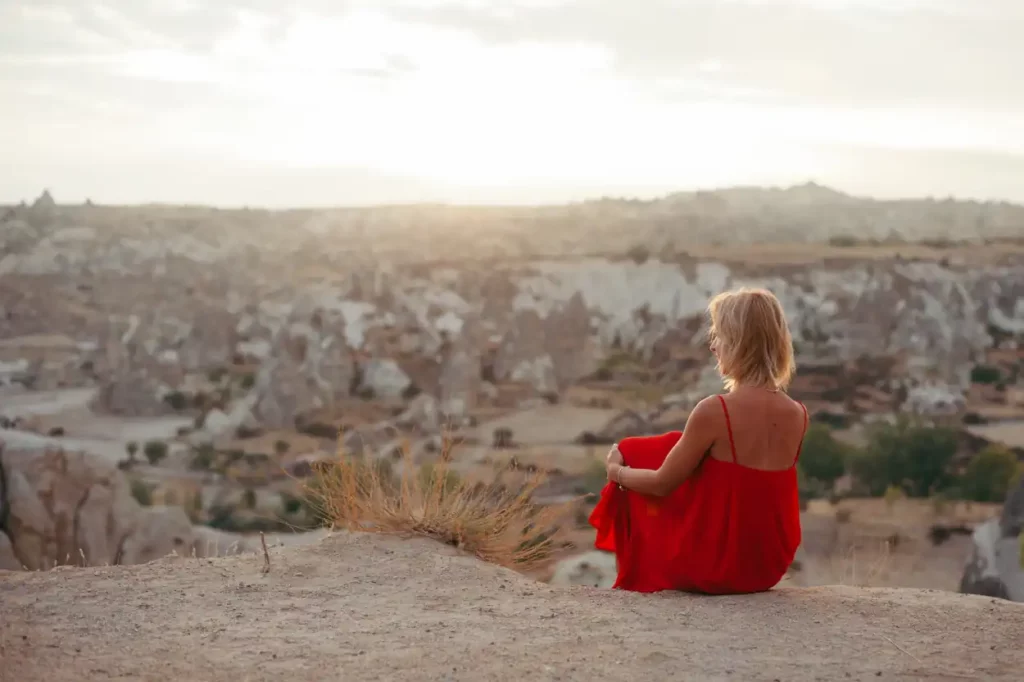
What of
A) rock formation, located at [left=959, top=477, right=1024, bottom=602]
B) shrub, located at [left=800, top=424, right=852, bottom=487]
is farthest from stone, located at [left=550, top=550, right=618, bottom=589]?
shrub, located at [left=800, top=424, right=852, bottom=487]

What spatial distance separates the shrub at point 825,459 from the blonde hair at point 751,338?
75.3 ft

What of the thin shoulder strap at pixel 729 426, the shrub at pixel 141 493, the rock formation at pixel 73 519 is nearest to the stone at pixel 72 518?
the rock formation at pixel 73 519

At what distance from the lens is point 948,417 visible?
117 ft

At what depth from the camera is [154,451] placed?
31.7m

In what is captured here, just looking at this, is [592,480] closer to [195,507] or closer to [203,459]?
[195,507]

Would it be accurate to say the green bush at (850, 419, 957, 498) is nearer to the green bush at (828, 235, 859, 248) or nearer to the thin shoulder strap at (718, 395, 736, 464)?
the thin shoulder strap at (718, 395, 736, 464)

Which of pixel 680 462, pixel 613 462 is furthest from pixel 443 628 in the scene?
pixel 680 462

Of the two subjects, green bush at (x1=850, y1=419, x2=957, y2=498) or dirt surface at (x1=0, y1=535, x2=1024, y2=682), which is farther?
green bush at (x1=850, y1=419, x2=957, y2=498)

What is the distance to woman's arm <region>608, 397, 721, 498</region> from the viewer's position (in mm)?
4270

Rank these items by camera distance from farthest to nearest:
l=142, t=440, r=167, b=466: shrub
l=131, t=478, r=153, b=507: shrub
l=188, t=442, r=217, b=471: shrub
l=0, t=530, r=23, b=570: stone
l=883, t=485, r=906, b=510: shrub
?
l=142, t=440, r=167, b=466: shrub
l=188, t=442, r=217, b=471: shrub
l=883, t=485, r=906, b=510: shrub
l=131, t=478, r=153, b=507: shrub
l=0, t=530, r=23, b=570: stone

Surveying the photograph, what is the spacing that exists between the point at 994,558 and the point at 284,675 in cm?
945

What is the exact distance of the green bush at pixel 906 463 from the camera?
2614 cm

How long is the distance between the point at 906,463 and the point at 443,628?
24.9m

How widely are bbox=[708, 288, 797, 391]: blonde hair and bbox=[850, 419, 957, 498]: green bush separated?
22.6m
